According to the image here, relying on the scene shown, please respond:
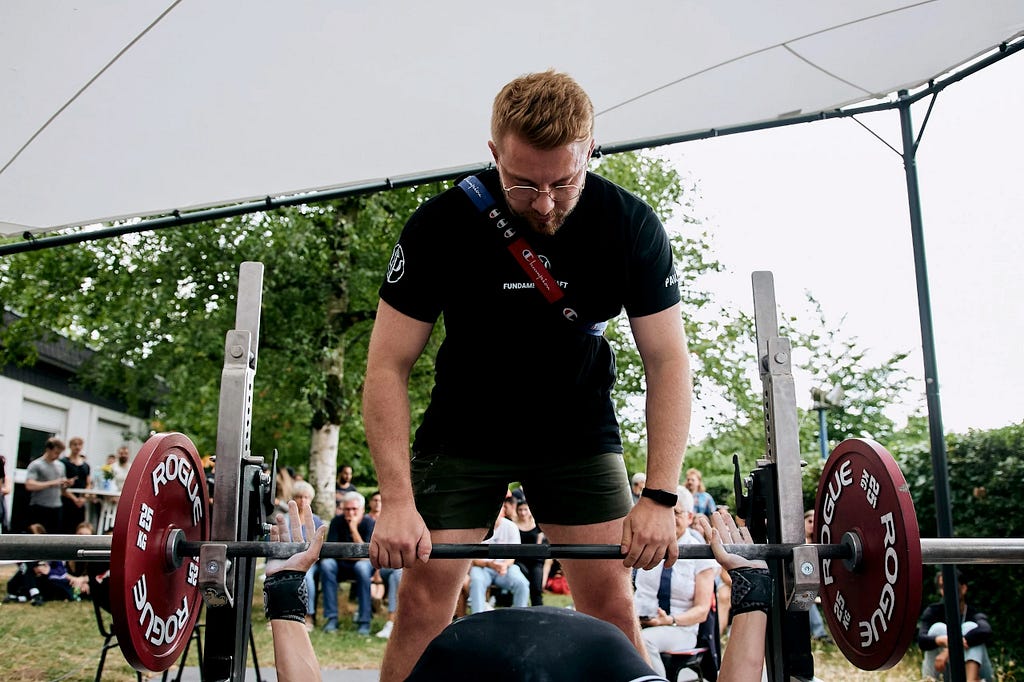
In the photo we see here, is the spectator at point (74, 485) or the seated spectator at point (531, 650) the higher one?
the spectator at point (74, 485)

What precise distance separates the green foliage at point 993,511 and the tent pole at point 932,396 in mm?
1899

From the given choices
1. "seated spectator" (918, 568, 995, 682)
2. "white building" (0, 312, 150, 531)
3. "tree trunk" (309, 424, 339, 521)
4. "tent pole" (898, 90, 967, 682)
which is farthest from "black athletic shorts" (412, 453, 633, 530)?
"white building" (0, 312, 150, 531)

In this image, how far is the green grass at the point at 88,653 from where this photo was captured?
5281 millimetres

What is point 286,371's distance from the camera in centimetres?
892

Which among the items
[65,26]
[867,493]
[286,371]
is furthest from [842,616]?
[286,371]

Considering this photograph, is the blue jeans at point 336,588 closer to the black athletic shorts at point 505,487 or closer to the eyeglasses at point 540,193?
the black athletic shorts at point 505,487

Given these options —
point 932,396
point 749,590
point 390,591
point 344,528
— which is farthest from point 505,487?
point 390,591

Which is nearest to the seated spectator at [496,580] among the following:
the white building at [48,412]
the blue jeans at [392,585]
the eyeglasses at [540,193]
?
the blue jeans at [392,585]

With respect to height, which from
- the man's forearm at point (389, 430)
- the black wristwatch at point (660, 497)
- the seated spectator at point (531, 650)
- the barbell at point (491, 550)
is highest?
the man's forearm at point (389, 430)

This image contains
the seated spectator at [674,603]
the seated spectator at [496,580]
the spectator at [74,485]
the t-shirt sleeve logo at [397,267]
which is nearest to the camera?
the t-shirt sleeve logo at [397,267]

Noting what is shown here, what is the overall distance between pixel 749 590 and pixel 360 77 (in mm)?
2532

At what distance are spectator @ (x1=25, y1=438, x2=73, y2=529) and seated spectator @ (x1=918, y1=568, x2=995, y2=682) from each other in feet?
22.6

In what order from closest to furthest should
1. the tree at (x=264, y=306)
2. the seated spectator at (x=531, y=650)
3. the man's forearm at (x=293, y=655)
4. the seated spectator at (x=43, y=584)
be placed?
1. the seated spectator at (x=531, y=650)
2. the man's forearm at (x=293, y=655)
3. the seated spectator at (x=43, y=584)
4. the tree at (x=264, y=306)

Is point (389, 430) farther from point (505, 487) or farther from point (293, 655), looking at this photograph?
point (293, 655)
